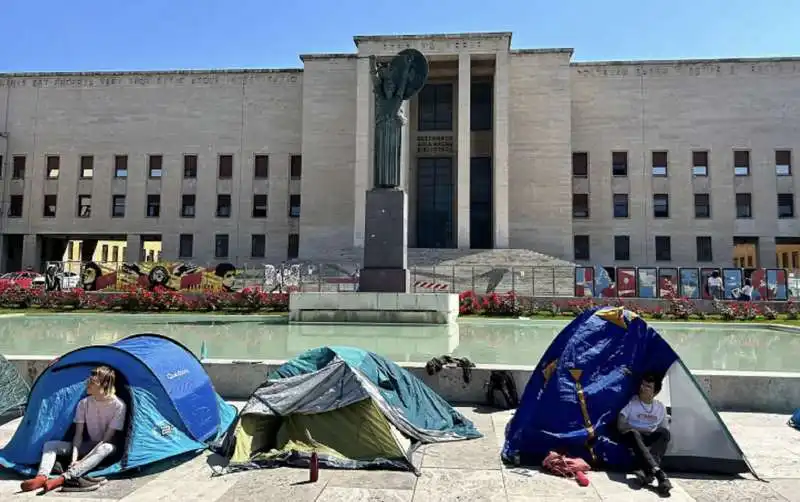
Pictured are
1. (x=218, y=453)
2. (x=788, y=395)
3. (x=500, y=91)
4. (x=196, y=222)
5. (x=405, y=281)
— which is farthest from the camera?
(x=196, y=222)

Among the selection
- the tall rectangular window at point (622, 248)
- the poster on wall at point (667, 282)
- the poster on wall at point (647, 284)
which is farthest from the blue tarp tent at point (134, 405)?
the tall rectangular window at point (622, 248)

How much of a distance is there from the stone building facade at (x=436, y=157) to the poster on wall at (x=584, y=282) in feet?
47.1

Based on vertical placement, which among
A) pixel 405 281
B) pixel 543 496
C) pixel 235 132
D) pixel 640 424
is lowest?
pixel 543 496

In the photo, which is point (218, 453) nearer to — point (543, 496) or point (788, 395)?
point (543, 496)

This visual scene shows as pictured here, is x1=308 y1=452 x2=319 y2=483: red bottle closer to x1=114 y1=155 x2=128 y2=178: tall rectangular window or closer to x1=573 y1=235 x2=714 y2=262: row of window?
x1=573 y1=235 x2=714 y2=262: row of window

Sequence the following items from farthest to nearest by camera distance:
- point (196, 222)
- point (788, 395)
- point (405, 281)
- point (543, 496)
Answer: point (196, 222), point (405, 281), point (788, 395), point (543, 496)

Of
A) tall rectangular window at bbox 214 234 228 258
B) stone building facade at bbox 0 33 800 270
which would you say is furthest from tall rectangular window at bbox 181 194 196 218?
tall rectangular window at bbox 214 234 228 258

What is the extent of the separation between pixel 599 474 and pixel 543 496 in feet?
3.03

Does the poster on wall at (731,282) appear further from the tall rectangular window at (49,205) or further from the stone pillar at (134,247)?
the tall rectangular window at (49,205)

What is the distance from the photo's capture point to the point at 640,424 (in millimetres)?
6051

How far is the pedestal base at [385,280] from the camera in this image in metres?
18.8

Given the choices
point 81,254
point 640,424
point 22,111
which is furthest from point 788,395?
point 81,254

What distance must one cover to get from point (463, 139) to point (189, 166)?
79.4 feet

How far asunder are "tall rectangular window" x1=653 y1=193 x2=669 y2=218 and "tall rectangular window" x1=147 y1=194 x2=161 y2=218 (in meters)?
41.7
